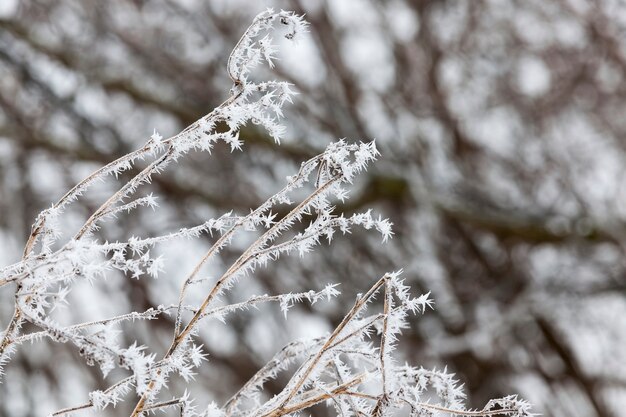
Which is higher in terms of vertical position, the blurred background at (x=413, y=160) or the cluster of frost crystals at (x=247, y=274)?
the blurred background at (x=413, y=160)

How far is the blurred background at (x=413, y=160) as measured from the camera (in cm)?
615

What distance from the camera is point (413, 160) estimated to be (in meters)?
6.68

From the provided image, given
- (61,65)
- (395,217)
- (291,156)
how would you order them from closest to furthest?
1. (61,65)
2. (291,156)
3. (395,217)

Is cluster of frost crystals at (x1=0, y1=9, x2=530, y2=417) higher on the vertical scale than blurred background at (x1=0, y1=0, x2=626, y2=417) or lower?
lower

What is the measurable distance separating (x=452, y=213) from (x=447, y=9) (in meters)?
2.39

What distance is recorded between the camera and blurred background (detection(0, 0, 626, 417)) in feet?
20.2

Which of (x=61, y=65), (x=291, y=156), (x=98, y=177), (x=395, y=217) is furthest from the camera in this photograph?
(x=395, y=217)

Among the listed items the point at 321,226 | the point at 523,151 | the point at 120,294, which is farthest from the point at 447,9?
the point at 321,226

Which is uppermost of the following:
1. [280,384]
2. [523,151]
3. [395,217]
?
[523,151]

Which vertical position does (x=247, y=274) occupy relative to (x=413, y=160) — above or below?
below

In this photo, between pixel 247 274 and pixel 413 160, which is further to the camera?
pixel 413 160

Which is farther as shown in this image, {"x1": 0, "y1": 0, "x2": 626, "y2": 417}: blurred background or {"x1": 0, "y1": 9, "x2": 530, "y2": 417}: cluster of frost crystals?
{"x1": 0, "y1": 0, "x2": 626, "y2": 417}: blurred background

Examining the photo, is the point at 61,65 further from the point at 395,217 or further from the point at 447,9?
the point at 447,9

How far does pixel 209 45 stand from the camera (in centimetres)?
730
